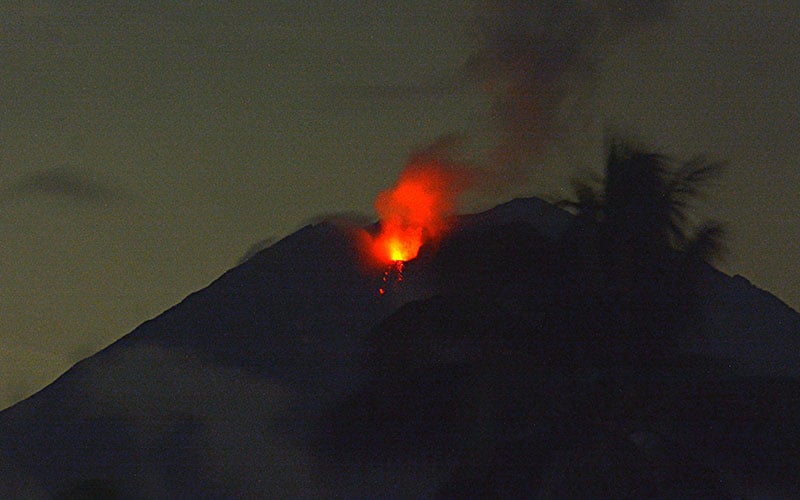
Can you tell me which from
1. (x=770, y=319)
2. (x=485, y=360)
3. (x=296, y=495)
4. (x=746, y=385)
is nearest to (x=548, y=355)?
(x=485, y=360)

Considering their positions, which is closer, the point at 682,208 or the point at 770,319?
the point at 682,208

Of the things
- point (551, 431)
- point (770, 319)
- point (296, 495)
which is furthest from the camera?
point (770, 319)

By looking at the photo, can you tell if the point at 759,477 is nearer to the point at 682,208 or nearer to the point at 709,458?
the point at 709,458

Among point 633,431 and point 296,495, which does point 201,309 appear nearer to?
point 296,495

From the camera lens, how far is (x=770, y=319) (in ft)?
202

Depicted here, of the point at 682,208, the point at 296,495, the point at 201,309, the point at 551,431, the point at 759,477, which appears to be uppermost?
the point at 201,309

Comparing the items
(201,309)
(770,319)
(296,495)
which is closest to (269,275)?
(201,309)

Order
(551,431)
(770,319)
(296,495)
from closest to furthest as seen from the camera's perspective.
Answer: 1. (551,431)
2. (296,495)
3. (770,319)

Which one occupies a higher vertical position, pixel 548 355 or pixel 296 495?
pixel 296 495

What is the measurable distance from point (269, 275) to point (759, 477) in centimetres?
3115

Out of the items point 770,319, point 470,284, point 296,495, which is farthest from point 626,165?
point 770,319

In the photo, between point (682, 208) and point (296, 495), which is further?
point (296, 495)

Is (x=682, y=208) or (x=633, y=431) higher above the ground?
(x=682, y=208)

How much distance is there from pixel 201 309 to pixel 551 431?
1200 inches
